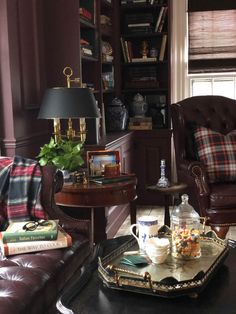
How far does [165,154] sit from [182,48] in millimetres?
1105

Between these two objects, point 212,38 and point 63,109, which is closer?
point 63,109

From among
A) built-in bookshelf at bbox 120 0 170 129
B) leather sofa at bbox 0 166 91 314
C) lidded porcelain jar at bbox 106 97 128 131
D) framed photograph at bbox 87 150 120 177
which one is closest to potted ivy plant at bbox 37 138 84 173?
framed photograph at bbox 87 150 120 177

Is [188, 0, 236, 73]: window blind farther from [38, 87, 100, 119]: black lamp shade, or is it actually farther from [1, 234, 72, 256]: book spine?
[1, 234, 72, 256]: book spine

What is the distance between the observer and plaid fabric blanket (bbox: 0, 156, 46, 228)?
2.24 m

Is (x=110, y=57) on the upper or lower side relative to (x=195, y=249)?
upper

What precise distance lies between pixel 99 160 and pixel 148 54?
7.14 ft

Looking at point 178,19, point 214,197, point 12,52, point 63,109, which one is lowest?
point 214,197

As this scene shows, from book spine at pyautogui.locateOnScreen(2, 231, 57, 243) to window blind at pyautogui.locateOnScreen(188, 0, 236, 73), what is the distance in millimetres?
3225

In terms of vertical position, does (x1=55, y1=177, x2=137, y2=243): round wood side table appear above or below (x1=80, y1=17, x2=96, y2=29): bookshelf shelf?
below

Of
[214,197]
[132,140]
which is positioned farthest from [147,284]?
[132,140]

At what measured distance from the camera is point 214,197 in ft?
10.1

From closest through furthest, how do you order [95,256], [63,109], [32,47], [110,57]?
[95,256] < [63,109] < [32,47] < [110,57]

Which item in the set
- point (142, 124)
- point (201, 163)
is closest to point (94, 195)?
point (201, 163)

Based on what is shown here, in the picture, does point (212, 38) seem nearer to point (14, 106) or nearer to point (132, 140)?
point (132, 140)
